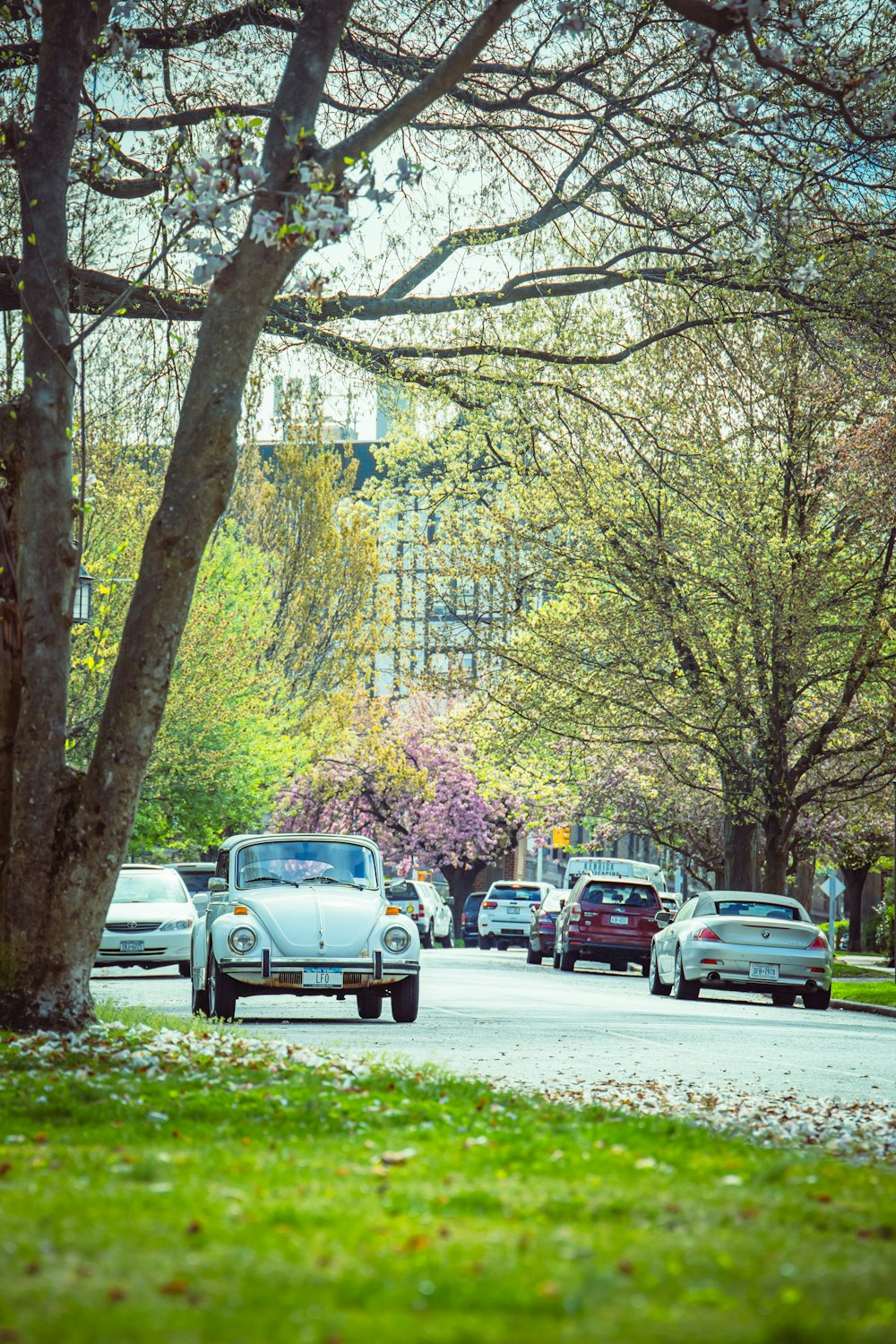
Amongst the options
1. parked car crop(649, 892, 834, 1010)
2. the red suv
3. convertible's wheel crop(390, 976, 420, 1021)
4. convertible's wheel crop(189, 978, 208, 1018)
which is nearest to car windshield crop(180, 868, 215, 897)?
the red suv

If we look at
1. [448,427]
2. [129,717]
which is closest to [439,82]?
[129,717]

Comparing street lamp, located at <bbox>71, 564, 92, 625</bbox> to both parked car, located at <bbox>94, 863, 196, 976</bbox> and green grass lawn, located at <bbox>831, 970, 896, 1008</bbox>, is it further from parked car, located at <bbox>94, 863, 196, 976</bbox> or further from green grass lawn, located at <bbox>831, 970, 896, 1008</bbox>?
green grass lawn, located at <bbox>831, 970, 896, 1008</bbox>

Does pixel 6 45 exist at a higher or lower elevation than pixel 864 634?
higher

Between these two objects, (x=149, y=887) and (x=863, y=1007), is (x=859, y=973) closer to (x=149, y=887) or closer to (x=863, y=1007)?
(x=863, y=1007)

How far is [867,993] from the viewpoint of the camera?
2592 centimetres

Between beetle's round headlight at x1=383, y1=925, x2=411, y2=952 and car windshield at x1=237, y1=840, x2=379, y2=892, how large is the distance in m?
0.95

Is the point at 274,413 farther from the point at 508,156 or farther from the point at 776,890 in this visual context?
the point at 776,890

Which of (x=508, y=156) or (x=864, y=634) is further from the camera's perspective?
(x=864, y=634)

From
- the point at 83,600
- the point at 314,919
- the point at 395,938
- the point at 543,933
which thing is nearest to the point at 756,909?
the point at 395,938

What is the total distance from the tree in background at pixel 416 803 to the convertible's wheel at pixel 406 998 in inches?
1637

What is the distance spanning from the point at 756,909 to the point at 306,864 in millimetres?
8188

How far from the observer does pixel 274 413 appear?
18141mm

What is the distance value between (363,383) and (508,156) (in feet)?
7.99

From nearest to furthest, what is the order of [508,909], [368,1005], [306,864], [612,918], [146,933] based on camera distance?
[306,864]
[368,1005]
[146,933]
[612,918]
[508,909]
